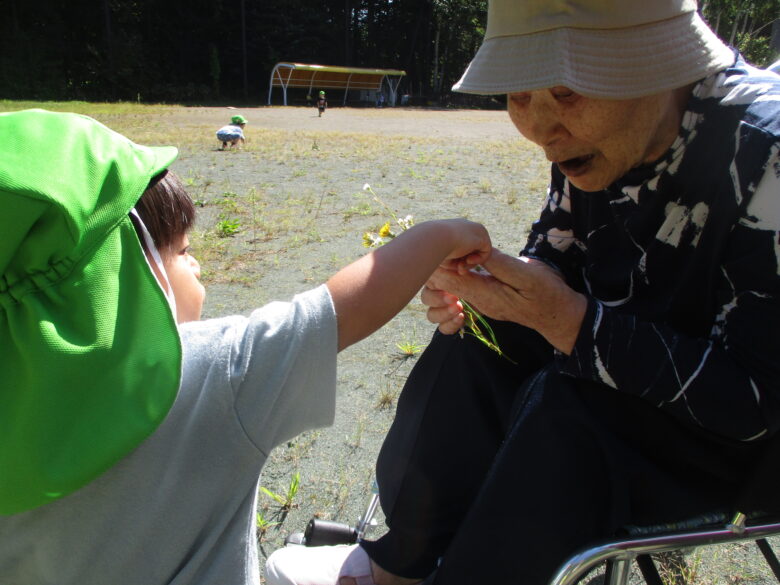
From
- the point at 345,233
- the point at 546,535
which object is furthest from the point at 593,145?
the point at 345,233

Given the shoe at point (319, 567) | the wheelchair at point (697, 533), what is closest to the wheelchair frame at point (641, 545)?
the wheelchair at point (697, 533)

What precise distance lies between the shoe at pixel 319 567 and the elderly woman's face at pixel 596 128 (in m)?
1.19

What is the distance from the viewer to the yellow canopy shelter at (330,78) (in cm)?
2528

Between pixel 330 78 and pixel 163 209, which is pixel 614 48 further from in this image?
pixel 330 78

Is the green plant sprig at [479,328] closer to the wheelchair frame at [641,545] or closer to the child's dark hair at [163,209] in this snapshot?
the wheelchair frame at [641,545]

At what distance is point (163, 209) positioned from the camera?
1.21m

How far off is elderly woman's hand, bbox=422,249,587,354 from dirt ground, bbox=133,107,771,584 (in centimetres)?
93

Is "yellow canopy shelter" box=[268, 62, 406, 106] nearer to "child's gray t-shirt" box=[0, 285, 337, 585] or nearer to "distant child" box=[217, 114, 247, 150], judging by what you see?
"distant child" box=[217, 114, 247, 150]

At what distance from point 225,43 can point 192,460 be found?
32837 millimetres

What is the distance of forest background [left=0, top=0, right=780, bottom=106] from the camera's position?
24.9 m

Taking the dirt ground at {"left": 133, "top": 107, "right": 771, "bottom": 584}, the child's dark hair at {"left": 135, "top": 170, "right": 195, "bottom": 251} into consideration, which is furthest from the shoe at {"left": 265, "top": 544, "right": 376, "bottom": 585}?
the child's dark hair at {"left": 135, "top": 170, "right": 195, "bottom": 251}

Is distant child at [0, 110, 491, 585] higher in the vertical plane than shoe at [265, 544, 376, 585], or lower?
higher

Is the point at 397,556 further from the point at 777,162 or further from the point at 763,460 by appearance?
the point at 777,162

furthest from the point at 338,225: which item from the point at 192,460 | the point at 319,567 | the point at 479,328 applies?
the point at 192,460
